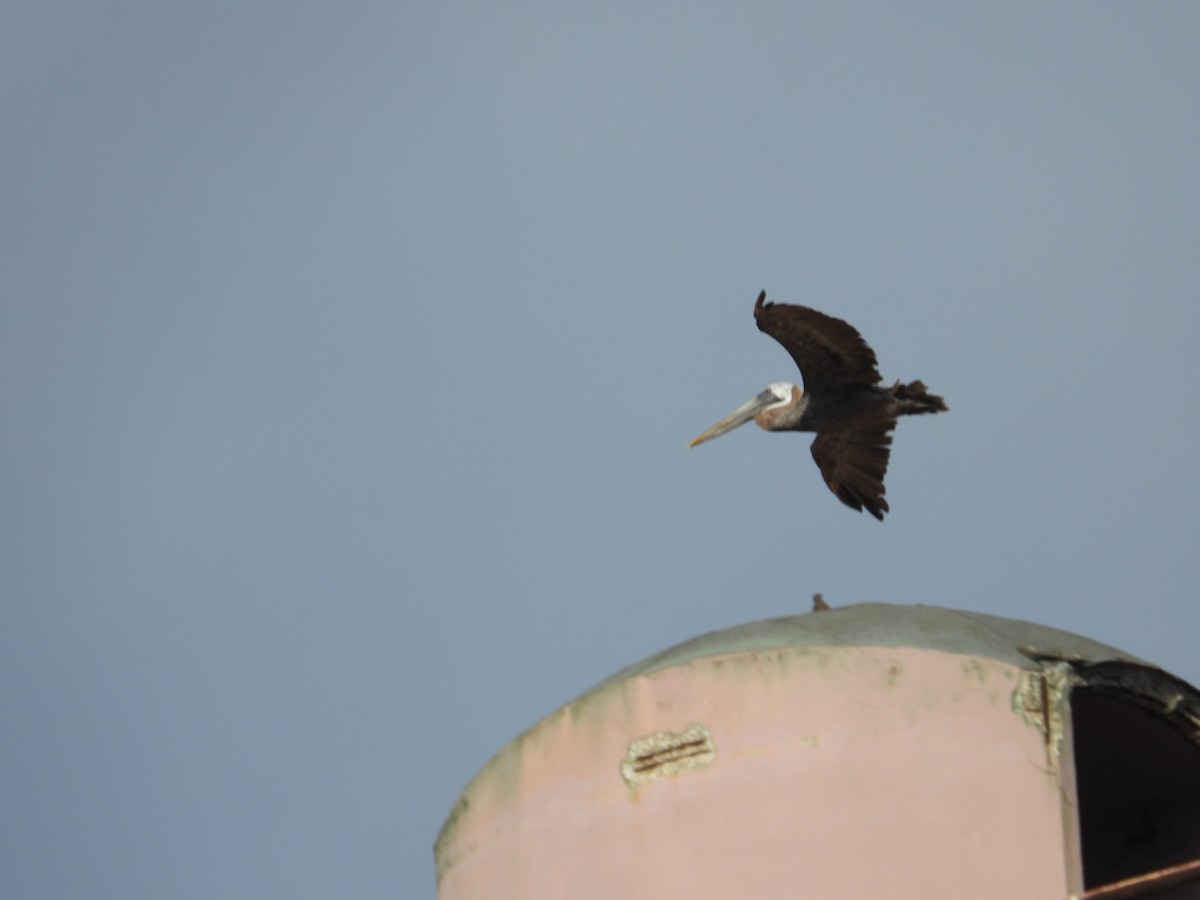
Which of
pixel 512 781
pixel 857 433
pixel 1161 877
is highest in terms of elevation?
pixel 857 433

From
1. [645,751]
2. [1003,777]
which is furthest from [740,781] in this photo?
[1003,777]

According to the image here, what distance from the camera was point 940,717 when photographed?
9953 mm

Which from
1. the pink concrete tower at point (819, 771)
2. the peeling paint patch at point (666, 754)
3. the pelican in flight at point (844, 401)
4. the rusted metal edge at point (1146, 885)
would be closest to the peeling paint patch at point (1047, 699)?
the pink concrete tower at point (819, 771)

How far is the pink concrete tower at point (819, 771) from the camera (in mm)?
9578

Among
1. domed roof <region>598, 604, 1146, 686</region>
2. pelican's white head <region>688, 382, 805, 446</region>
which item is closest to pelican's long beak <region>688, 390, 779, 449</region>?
pelican's white head <region>688, 382, 805, 446</region>

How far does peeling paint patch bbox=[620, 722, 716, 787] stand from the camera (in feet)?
32.8

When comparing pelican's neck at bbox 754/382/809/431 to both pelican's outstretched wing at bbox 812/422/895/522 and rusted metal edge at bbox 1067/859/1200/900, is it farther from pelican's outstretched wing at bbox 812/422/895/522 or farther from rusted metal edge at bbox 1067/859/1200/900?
rusted metal edge at bbox 1067/859/1200/900

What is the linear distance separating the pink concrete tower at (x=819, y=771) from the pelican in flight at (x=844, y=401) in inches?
154

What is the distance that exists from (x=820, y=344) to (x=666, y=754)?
16.5ft

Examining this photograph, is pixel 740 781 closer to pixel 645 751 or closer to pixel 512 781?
pixel 645 751

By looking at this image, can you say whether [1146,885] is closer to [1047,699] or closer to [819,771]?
[1047,699]

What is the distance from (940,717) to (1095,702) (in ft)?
4.39

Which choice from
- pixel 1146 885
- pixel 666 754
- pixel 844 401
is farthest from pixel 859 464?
pixel 1146 885

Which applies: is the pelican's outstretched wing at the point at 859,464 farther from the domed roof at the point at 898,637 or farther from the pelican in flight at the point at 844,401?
the domed roof at the point at 898,637
